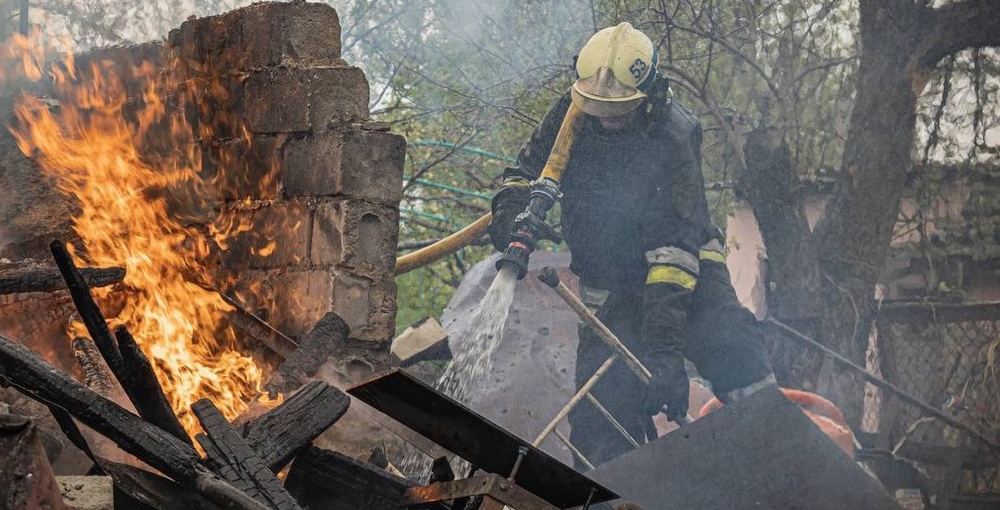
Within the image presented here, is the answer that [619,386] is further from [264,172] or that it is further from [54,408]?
[54,408]

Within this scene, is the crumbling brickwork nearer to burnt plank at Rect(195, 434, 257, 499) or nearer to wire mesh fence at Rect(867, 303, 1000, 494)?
burnt plank at Rect(195, 434, 257, 499)

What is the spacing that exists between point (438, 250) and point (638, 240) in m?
1.42

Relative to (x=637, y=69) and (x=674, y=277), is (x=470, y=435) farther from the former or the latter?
(x=637, y=69)

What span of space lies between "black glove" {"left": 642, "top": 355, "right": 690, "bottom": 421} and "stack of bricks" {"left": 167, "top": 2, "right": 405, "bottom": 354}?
96.2 inches

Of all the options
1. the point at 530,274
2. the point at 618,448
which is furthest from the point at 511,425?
the point at 530,274

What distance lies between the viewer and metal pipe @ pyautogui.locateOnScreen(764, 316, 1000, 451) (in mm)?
8492

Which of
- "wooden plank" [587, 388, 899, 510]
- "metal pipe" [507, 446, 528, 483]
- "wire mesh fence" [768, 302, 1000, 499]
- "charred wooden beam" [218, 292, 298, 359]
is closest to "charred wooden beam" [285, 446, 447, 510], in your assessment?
"metal pipe" [507, 446, 528, 483]

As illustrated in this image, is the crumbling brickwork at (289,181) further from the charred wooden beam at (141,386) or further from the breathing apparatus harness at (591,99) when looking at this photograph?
the breathing apparatus harness at (591,99)

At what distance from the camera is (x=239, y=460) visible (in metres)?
3.75

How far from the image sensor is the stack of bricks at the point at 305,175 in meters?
A: 5.22

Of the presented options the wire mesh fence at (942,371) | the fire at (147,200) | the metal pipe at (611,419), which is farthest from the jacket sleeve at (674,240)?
the wire mesh fence at (942,371)

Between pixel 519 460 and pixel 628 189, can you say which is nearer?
pixel 519 460

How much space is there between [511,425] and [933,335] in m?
4.29

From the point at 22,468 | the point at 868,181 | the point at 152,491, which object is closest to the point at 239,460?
the point at 152,491
